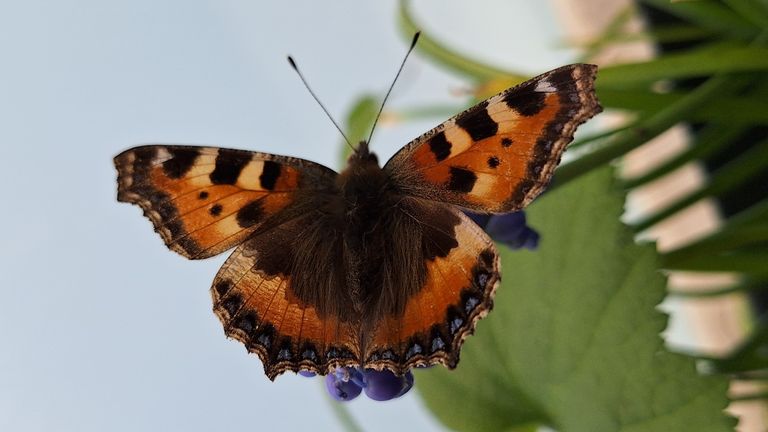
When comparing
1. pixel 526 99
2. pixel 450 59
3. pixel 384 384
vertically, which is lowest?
pixel 384 384

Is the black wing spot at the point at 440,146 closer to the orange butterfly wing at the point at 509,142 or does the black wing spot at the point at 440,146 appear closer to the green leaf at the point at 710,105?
the orange butterfly wing at the point at 509,142

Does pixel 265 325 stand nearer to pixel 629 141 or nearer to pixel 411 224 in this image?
pixel 411 224

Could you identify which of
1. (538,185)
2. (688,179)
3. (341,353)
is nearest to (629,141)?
(538,185)

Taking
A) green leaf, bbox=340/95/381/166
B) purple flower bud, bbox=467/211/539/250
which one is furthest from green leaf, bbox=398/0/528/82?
purple flower bud, bbox=467/211/539/250

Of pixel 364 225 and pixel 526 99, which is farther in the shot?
pixel 364 225

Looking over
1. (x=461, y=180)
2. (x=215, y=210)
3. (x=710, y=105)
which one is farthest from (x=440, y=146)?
(x=710, y=105)

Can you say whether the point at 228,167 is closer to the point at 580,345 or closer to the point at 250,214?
the point at 250,214

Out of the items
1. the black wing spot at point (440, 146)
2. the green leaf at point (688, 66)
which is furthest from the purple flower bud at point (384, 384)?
the green leaf at point (688, 66)
